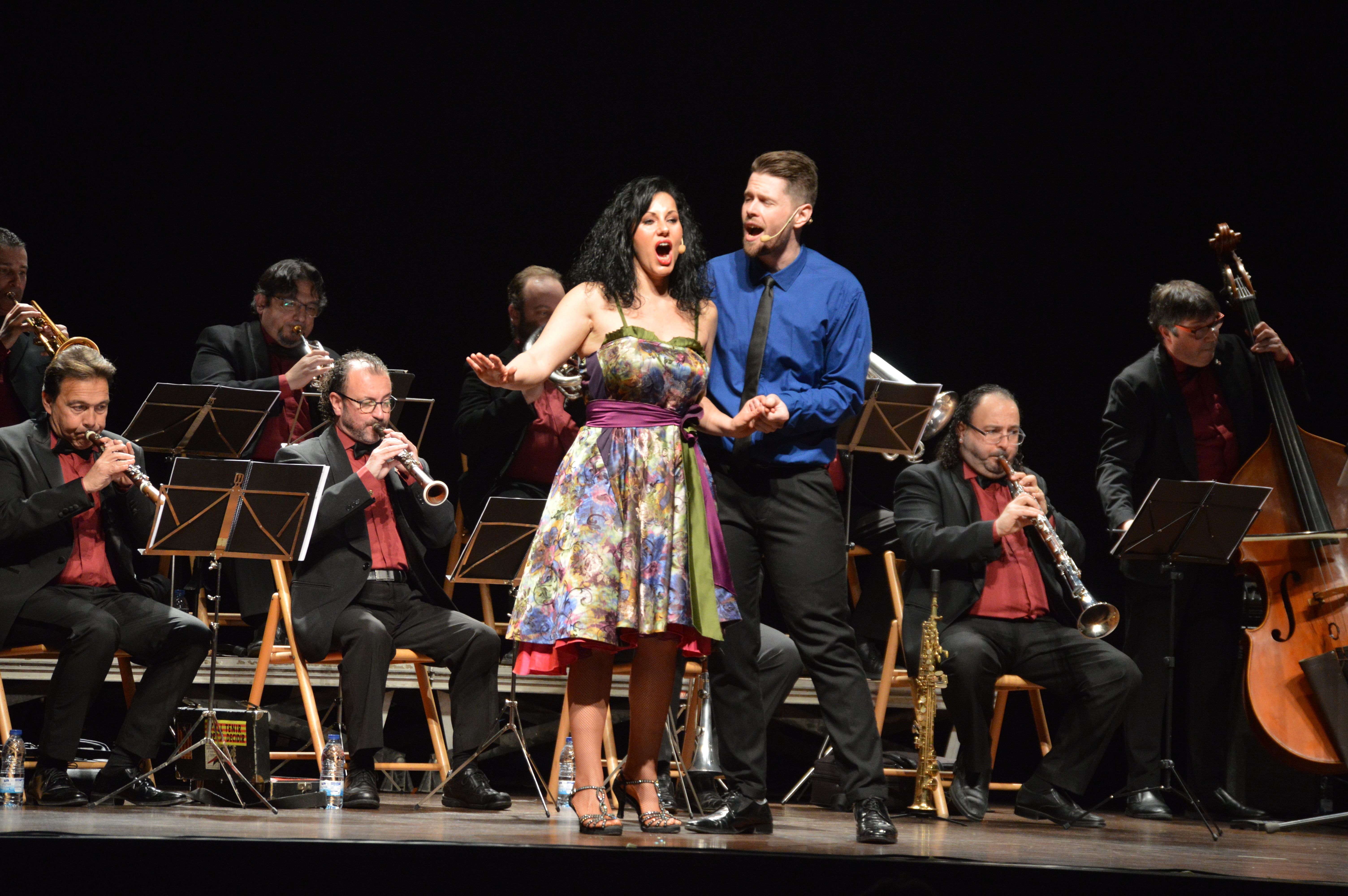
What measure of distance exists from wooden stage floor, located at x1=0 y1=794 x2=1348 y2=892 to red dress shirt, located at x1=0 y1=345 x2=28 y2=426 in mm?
1604

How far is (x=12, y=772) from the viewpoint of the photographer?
3645mm

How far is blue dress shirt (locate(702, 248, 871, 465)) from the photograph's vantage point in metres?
3.23

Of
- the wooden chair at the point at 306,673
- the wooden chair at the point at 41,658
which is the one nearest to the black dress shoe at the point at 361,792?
the wooden chair at the point at 306,673

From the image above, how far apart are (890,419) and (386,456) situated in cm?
165

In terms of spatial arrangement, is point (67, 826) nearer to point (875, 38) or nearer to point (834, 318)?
point (834, 318)

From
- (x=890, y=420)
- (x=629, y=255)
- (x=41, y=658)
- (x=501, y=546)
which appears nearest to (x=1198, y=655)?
(x=890, y=420)

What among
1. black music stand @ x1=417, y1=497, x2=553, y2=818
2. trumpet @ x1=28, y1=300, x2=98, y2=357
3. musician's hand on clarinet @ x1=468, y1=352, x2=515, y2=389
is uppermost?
trumpet @ x1=28, y1=300, x2=98, y2=357

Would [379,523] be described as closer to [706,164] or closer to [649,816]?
[649,816]

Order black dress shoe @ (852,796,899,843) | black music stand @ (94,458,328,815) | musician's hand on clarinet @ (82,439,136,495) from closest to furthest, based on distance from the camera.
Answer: black dress shoe @ (852,796,899,843) → black music stand @ (94,458,328,815) → musician's hand on clarinet @ (82,439,136,495)

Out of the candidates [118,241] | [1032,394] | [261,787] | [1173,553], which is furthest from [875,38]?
[261,787]

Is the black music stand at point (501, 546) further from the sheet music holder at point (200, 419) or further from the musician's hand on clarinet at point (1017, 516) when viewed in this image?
the musician's hand on clarinet at point (1017, 516)

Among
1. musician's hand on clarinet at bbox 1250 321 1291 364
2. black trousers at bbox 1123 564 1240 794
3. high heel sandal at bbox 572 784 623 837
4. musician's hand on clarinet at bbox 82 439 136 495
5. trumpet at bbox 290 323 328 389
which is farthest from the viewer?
trumpet at bbox 290 323 328 389

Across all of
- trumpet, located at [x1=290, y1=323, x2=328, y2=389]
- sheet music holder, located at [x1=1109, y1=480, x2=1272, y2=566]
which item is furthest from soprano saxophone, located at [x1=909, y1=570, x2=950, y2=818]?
trumpet, located at [x1=290, y1=323, x2=328, y2=389]

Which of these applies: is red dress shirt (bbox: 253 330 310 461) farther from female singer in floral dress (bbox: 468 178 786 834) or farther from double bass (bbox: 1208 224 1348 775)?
double bass (bbox: 1208 224 1348 775)
